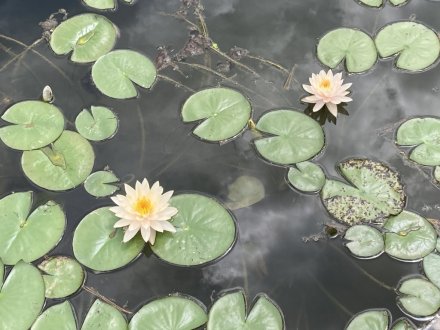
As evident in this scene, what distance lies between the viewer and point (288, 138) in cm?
303

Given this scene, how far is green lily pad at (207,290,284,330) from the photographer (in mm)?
2441

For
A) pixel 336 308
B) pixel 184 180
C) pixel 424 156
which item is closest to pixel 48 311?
pixel 184 180

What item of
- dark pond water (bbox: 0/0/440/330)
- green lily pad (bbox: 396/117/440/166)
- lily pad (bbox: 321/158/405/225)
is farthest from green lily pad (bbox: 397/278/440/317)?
green lily pad (bbox: 396/117/440/166)

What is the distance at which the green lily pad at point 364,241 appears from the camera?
2.68 metres

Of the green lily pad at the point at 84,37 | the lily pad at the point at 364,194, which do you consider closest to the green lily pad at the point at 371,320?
the lily pad at the point at 364,194

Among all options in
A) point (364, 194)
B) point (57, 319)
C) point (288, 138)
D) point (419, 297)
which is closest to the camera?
point (57, 319)

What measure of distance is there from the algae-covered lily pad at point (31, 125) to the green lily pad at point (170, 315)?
1.21 m

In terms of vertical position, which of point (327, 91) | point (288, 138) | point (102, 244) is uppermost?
point (327, 91)

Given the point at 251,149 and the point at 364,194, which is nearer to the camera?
the point at 364,194

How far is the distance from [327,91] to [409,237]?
3.38ft

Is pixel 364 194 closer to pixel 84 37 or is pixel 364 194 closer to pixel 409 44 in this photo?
pixel 409 44

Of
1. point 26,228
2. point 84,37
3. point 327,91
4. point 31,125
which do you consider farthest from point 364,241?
point 84,37

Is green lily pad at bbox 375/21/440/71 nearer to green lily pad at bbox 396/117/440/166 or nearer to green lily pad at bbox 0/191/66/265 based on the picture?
green lily pad at bbox 396/117/440/166

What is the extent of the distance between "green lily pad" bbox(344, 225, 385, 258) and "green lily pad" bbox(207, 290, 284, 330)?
55 cm
